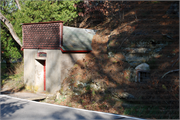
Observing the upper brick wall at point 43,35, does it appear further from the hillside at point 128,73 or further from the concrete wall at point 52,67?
the hillside at point 128,73

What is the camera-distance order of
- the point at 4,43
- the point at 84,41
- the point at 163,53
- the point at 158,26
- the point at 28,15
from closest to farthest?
the point at 163,53, the point at 158,26, the point at 84,41, the point at 28,15, the point at 4,43

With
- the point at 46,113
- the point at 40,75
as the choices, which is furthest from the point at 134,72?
the point at 40,75

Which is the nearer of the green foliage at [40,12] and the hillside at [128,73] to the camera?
the hillside at [128,73]

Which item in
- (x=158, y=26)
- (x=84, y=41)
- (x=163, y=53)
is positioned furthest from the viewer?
(x=84, y=41)

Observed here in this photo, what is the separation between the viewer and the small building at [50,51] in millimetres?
10156

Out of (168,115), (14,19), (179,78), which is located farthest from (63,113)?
(14,19)

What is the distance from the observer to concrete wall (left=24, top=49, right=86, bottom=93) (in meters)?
10.1

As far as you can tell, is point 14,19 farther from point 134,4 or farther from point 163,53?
point 163,53

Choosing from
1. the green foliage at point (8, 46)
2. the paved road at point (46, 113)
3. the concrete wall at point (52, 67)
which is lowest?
the paved road at point (46, 113)

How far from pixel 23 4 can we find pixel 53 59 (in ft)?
26.5

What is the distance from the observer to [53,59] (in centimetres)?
1036

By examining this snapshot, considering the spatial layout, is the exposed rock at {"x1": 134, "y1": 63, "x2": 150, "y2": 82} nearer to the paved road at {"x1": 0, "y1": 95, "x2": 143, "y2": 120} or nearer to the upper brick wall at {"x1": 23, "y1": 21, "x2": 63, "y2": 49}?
the paved road at {"x1": 0, "y1": 95, "x2": 143, "y2": 120}

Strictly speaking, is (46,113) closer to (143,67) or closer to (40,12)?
(143,67)

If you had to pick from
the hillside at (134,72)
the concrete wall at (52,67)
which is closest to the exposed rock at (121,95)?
the hillside at (134,72)
